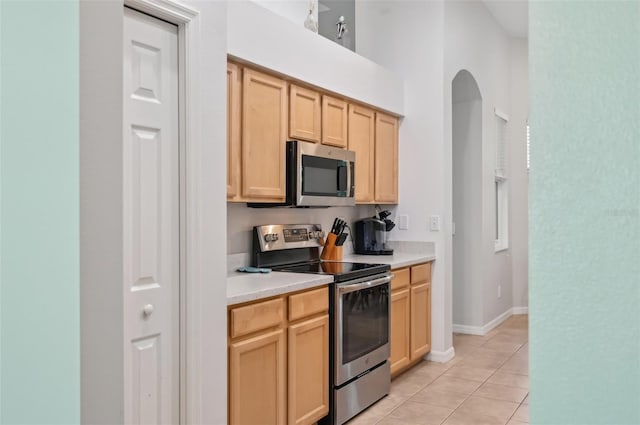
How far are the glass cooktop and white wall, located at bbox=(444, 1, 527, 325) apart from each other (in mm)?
1394

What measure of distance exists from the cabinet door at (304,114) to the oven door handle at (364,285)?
3.09 feet

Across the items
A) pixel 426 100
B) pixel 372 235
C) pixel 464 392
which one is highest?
pixel 426 100

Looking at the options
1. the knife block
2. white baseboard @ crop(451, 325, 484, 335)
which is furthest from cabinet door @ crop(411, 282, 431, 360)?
white baseboard @ crop(451, 325, 484, 335)

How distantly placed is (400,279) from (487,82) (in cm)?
268

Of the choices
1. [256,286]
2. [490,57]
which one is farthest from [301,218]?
[490,57]

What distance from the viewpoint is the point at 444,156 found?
450cm

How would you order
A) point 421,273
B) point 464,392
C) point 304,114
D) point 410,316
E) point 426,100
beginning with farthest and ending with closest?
point 426,100
point 421,273
point 410,316
point 464,392
point 304,114

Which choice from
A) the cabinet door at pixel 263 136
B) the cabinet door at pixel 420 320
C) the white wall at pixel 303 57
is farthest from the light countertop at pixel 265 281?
the white wall at pixel 303 57

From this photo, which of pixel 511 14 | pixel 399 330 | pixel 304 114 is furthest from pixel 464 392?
pixel 511 14

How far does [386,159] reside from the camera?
4461 millimetres

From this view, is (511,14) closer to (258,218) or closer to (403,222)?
(403,222)

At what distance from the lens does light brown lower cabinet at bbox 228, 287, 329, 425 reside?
246 centimetres
